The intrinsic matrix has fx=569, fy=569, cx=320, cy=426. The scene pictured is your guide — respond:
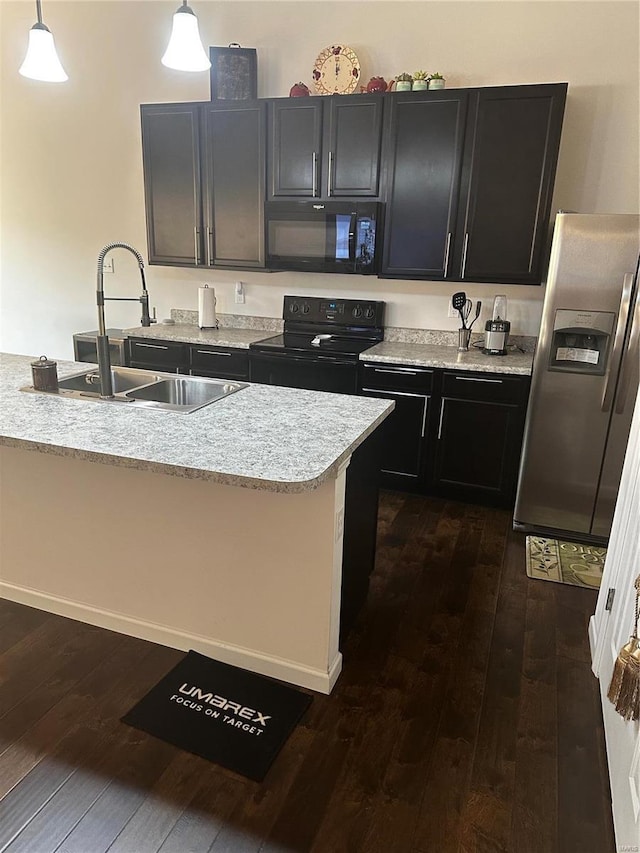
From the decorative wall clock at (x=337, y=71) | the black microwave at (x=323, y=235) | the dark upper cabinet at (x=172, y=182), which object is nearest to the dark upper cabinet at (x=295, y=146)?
the black microwave at (x=323, y=235)

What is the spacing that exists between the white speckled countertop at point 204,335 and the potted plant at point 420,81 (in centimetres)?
180

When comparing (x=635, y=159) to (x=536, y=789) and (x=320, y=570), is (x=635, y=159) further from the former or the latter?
(x=536, y=789)

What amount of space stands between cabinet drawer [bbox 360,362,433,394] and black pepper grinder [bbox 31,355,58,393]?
179cm

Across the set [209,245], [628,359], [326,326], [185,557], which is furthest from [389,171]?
[185,557]

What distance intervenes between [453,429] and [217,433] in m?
1.89

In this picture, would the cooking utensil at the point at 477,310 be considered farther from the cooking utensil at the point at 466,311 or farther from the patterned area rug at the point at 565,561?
the patterned area rug at the point at 565,561

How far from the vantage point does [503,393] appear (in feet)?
10.6

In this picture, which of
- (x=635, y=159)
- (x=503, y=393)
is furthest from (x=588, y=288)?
(x=635, y=159)

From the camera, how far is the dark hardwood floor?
1498mm

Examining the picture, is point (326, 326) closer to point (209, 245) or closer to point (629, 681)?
point (209, 245)

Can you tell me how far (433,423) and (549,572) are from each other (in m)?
1.05

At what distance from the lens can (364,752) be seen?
68.7 inches

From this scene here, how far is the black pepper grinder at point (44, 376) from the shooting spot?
2.28m

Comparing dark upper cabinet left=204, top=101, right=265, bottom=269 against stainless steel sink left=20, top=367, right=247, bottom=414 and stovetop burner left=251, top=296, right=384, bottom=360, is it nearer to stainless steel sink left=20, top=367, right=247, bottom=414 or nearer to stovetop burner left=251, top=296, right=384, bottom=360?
stovetop burner left=251, top=296, right=384, bottom=360
